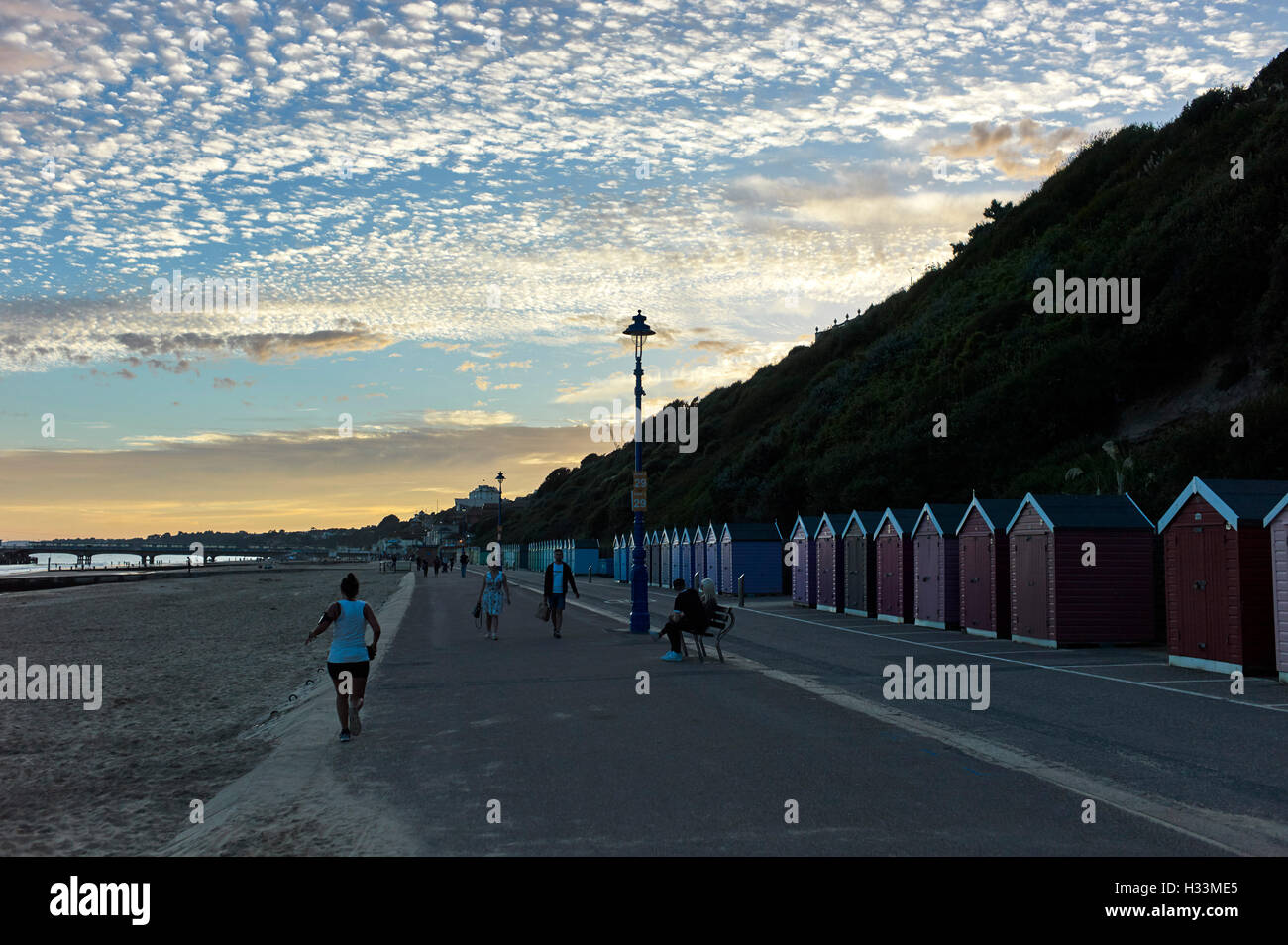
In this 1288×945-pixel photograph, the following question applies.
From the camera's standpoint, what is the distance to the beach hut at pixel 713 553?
45906mm

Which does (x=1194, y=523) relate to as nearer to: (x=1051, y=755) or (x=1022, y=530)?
(x=1022, y=530)

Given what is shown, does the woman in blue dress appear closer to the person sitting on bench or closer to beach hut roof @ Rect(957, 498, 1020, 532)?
the person sitting on bench

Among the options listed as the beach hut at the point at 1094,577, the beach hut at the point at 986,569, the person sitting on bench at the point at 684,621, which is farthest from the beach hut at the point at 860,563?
the person sitting on bench at the point at 684,621

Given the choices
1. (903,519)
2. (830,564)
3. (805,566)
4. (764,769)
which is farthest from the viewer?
(805,566)

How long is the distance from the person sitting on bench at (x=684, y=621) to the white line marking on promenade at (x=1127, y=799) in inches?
236

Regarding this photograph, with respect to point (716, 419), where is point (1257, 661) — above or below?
below

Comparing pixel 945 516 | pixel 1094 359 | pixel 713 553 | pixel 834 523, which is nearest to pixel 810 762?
pixel 945 516

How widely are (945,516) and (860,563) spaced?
5.55 meters

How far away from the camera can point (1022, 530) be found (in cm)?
2152

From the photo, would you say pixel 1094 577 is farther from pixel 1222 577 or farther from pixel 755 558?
pixel 755 558

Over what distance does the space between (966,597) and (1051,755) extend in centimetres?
1543

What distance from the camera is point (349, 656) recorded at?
10391 millimetres

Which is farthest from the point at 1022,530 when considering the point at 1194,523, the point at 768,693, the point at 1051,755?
the point at 1051,755

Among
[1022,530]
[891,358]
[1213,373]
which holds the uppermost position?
[891,358]
